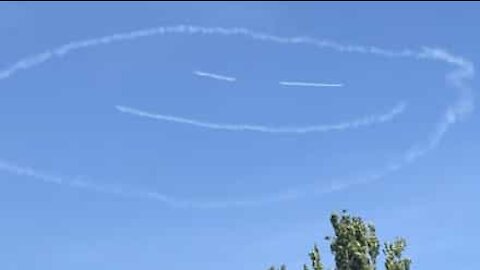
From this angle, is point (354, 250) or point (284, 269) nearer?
point (354, 250)

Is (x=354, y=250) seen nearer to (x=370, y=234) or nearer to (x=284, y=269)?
(x=370, y=234)

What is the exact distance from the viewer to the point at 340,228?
74.6 m

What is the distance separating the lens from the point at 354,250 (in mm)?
73312

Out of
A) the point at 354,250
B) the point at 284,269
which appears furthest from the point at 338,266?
the point at 284,269

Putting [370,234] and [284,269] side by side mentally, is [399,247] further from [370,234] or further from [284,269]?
[284,269]

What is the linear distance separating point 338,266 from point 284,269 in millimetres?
6272

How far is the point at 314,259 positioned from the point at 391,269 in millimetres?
4472

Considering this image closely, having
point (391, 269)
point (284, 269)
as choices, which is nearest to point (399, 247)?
point (391, 269)

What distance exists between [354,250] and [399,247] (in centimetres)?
263

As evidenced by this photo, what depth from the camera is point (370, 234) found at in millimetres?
74500

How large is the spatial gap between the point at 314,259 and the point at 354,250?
101 inches

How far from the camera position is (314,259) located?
74.6 metres

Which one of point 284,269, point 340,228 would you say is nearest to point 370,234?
point 340,228

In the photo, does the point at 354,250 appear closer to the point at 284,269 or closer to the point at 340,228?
the point at 340,228
